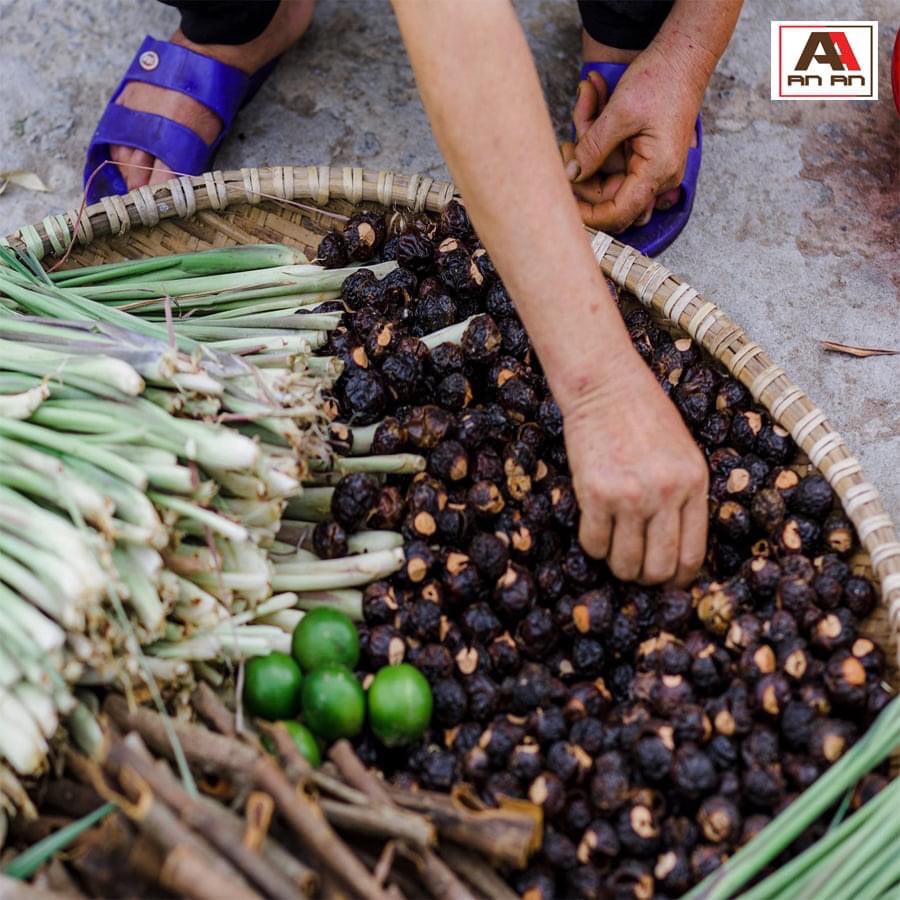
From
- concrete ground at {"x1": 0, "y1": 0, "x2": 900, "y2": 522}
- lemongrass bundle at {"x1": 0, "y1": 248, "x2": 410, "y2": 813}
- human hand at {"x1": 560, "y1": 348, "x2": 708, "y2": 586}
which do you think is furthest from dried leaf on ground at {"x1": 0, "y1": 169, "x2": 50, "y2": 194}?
human hand at {"x1": 560, "y1": 348, "x2": 708, "y2": 586}

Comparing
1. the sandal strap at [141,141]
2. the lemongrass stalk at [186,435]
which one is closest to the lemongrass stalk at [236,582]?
the lemongrass stalk at [186,435]

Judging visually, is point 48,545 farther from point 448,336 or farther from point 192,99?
point 192,99

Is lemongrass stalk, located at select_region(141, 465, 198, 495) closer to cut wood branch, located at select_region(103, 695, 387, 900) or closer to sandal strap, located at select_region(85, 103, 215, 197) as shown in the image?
cut wood branch, located at select_region(103, 695, 387, 900)

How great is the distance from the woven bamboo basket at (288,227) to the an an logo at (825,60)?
4.62 ft

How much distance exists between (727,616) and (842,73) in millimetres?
2340

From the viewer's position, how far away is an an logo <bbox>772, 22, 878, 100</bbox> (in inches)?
140

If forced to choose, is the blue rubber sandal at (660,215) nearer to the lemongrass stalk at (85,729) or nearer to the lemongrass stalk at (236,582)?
the lemongrass stalk at (236,582)

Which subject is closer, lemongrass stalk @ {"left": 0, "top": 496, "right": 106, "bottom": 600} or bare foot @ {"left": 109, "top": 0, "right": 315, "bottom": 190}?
lemongrass stalk @ {"left": 0, "top": 496, "right": 106, "bottom": 600}

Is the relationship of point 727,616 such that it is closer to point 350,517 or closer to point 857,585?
point 857,585

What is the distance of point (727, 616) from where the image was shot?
206 centimetres

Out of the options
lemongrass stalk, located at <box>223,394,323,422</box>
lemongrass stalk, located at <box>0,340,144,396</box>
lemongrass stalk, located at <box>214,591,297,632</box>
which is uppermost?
lemongrass stalk, located at <box>0,340,144,396</box>

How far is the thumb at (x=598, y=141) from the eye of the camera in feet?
9.29

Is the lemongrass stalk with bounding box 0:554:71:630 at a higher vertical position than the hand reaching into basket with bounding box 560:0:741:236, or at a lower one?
lower

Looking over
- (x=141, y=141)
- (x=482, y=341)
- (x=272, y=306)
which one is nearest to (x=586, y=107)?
(x=482, y=341)
